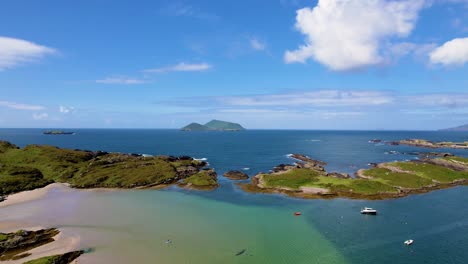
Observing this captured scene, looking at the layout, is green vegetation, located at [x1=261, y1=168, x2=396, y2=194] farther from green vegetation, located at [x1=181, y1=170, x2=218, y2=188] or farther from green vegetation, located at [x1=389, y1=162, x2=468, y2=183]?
green vegetation, located at [x1=389, y1=162, x2=468, y2=183]

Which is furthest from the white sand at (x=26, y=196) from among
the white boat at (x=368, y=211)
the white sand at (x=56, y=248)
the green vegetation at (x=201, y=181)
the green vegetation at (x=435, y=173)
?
the green vegetation at (x=435, y=173)

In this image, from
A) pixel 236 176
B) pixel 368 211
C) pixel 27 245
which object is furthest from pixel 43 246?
pixel 236 176

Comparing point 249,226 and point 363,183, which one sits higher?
point 363,183

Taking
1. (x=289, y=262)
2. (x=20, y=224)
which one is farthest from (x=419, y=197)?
(x=20, y=224)

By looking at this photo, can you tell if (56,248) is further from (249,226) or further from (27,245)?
(249,226)

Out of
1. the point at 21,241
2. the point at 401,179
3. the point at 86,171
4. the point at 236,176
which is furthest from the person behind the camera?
the point at 236,176

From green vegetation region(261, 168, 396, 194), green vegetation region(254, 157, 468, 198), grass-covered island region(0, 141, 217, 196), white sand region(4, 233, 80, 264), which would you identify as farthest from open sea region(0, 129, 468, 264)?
grass-covered island region(0, 141, 217, 196)

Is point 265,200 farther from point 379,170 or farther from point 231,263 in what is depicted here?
point 379,170
